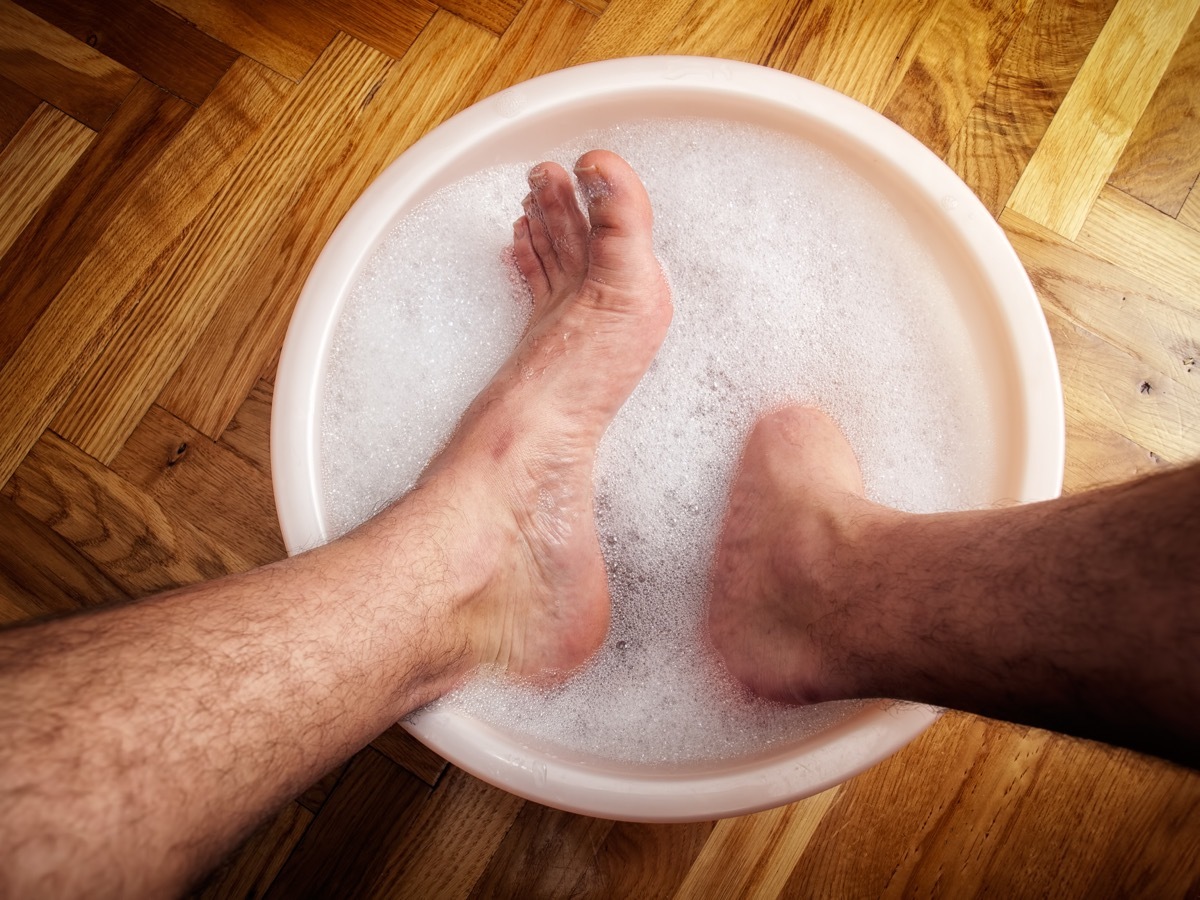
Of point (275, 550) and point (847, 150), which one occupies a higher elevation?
point (847, 150)

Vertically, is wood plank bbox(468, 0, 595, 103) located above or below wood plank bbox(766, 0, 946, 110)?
below

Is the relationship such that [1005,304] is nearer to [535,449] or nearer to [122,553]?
[535,449]

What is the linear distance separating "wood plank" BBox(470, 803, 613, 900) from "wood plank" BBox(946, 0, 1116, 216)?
76cm

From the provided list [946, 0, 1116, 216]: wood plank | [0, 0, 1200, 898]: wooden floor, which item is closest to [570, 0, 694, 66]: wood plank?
[0, 0, 1200, 898]: wooden floor

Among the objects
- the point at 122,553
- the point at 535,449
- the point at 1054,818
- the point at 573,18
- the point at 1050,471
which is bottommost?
the point at 122,553

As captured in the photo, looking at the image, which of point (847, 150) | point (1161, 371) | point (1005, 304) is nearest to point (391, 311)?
point (847, 150)

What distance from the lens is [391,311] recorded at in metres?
0.74

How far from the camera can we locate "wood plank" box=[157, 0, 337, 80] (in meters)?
0.86

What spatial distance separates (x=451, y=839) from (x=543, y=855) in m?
0.09

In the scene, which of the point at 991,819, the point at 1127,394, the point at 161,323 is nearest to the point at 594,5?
the point at 161,323

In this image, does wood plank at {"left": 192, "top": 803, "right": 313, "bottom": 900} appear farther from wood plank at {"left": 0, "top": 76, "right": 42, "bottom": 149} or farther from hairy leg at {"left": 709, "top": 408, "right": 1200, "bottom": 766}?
wood plank at {"left": 0, "top": 76, "right": 42, "bottom": 149}

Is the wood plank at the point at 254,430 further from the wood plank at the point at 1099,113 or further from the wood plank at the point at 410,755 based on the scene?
the wood plank at the point at 1099,113

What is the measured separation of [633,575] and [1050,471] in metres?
0.38

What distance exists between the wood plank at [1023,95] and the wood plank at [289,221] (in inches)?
20.7
